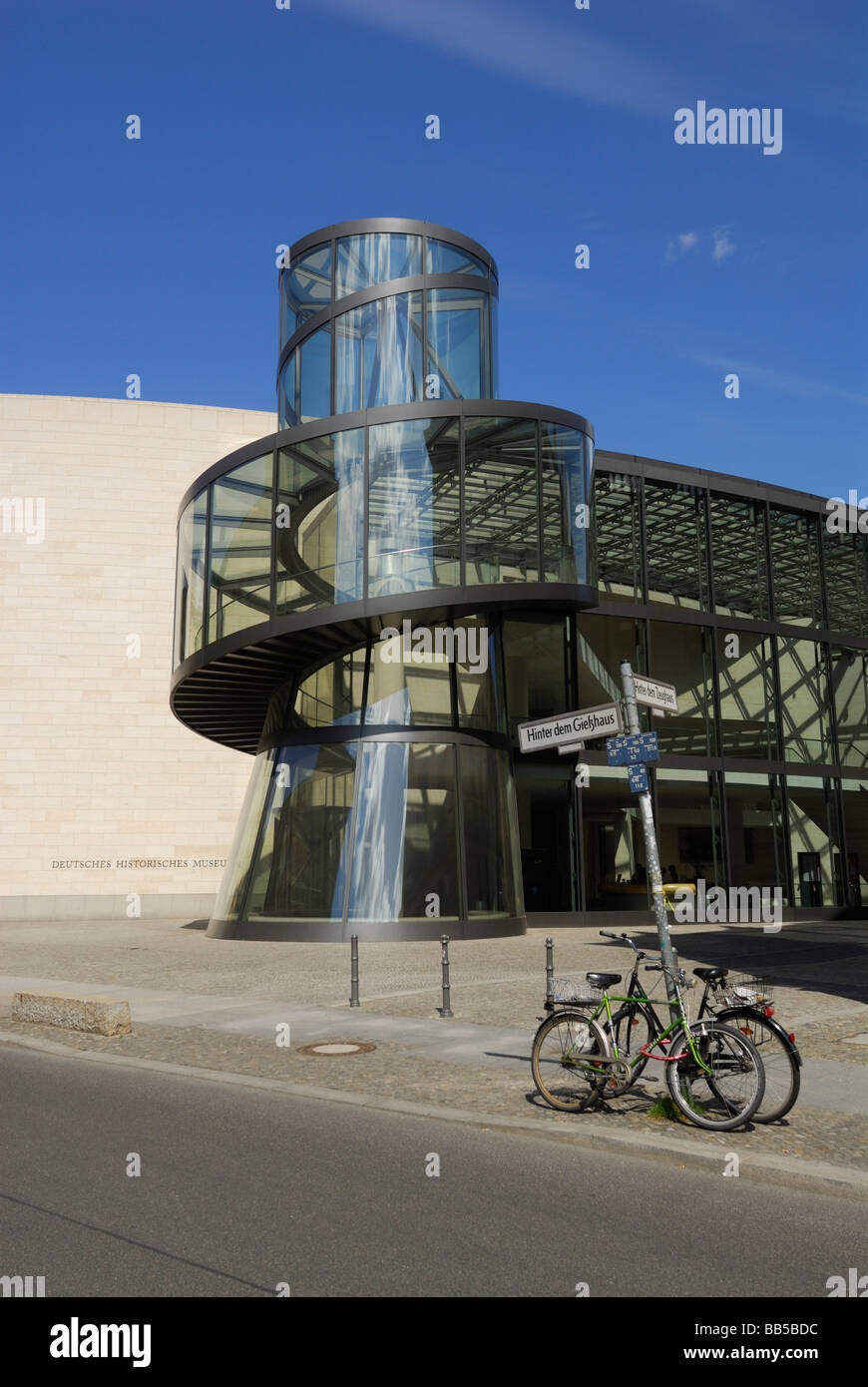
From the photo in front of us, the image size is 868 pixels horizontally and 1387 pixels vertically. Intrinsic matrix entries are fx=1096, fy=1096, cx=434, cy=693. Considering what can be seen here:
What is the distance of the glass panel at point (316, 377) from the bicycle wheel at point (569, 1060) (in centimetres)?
2153

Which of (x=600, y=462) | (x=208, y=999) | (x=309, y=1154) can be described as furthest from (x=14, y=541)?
(x=309, y=1154)

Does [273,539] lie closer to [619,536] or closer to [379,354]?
[379,354]

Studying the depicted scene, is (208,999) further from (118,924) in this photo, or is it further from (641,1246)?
(118,924)

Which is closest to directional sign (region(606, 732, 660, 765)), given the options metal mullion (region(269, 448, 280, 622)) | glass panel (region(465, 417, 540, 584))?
glass panel (region(465, 417, 540, 584))

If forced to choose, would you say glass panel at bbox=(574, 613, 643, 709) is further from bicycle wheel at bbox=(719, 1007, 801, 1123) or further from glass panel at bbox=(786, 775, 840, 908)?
bicycle wheel at bbox=(719, 1007, 801, 1123)

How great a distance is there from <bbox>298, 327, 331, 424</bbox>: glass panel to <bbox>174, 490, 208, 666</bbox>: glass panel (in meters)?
3.47

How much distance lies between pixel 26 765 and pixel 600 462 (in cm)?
2350

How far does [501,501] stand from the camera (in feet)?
84.7

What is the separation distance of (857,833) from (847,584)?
949cm

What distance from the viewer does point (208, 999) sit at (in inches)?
573

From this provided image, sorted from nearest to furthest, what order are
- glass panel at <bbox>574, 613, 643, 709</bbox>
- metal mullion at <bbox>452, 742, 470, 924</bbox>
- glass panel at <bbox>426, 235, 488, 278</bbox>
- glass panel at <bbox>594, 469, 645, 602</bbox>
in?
metal mullion at <bbox>452, 742, 470, 924</bbox> → glass panel at <bbox>426, 235, 488, 278</bbox> → glass panel at <bbox>574, 613, 643, 709</bbox> → glass panel at <bbox>594, 469, 645, 602</bbox>

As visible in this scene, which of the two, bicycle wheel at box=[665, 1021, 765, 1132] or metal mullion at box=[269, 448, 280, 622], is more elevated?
metal mullion at box=[269, 448, 280, 622]

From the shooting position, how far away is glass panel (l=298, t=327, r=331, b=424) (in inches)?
1094

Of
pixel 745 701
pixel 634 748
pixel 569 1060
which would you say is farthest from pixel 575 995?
pixel 745 701
